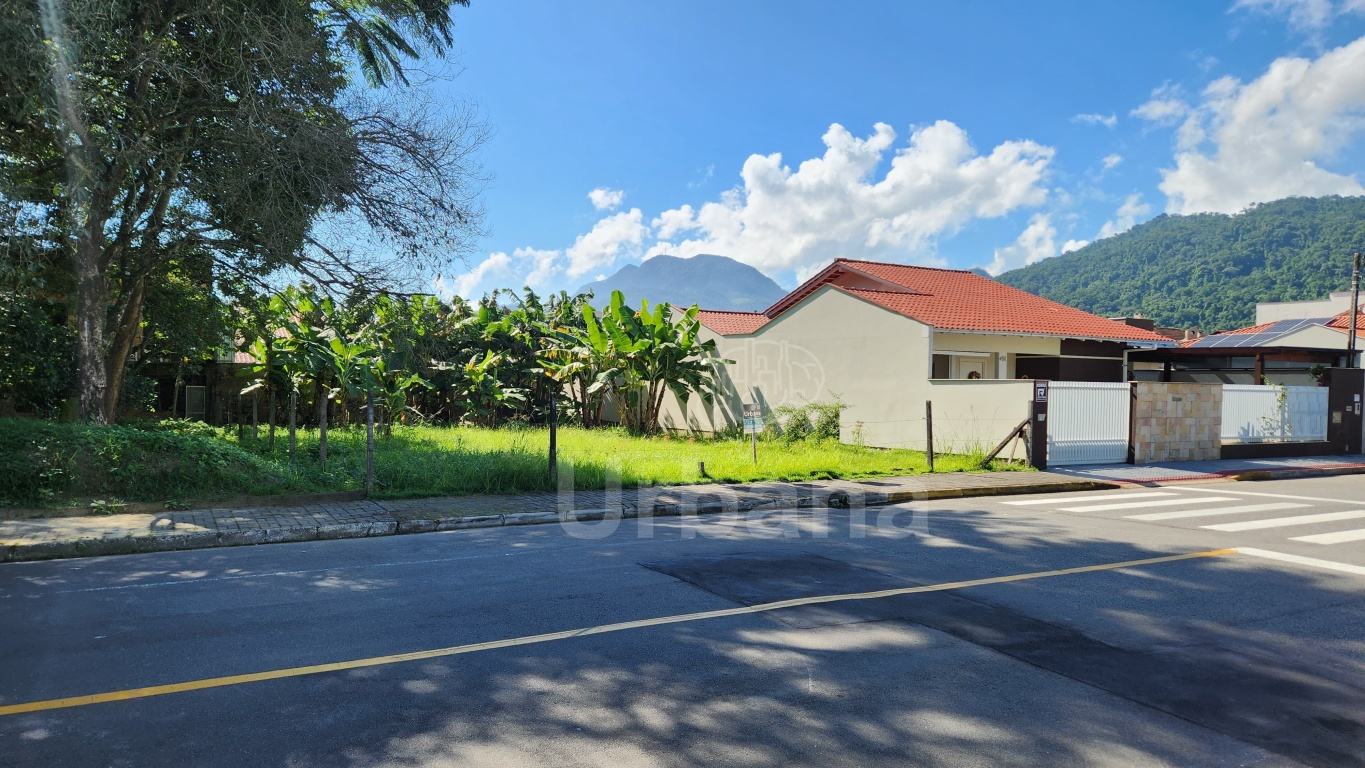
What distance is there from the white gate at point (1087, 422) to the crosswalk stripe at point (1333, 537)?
704cm

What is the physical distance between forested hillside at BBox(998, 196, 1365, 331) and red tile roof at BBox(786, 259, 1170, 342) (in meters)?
42.1

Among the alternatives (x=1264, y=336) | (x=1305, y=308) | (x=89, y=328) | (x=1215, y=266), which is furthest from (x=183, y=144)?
(x=1215, y=266)

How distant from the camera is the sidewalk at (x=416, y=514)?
8508 mm

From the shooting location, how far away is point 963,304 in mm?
24625

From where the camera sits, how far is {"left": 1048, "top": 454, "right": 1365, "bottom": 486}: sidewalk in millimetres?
16094

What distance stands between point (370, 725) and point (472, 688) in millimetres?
626

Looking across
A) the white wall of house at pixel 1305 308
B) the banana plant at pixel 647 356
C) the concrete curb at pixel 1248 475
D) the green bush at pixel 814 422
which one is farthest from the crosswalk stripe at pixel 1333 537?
the white wall of house at pixel 1305 308

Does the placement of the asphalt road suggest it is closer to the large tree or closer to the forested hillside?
the large tree

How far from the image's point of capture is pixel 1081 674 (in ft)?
15.9

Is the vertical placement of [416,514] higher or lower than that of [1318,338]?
lower

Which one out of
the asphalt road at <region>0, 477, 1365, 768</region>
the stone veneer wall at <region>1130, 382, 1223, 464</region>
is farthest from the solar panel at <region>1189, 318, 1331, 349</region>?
the asphalt road at <region>0, 477, 1365, 768</region>

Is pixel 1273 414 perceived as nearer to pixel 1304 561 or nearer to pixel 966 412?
pixel 966 412

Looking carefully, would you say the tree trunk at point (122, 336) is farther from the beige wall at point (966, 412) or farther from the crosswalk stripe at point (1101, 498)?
the beige wall at point (966, 412)

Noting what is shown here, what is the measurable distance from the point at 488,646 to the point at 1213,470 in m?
17.8
